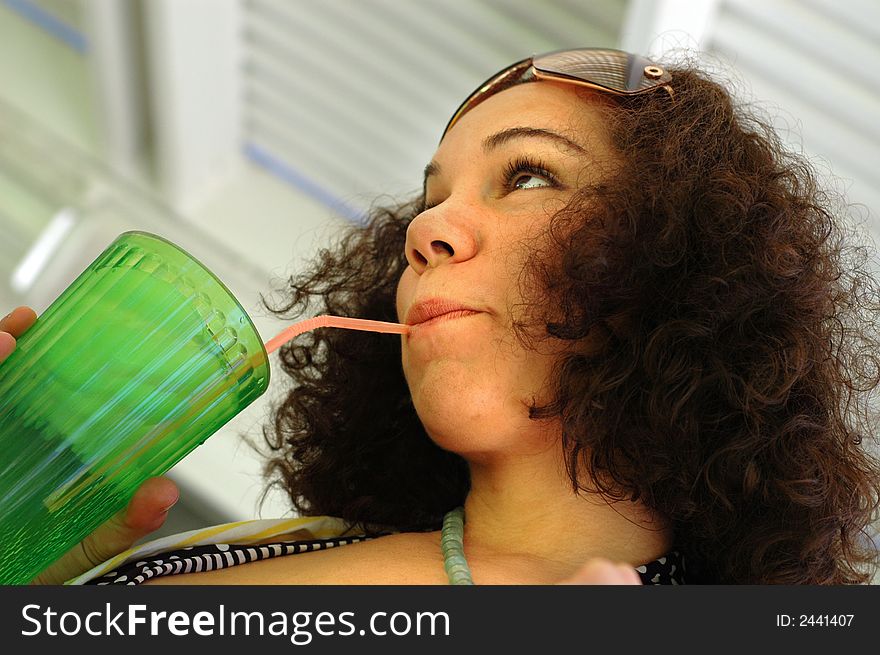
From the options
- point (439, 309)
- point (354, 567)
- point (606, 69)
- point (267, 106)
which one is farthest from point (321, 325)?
point (267, 106)

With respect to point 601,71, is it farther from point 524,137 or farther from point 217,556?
point 217,556

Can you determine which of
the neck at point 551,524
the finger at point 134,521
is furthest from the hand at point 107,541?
the neck at point 551,524

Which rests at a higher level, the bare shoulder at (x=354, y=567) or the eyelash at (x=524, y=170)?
the eyelash at (x=524, y=170)

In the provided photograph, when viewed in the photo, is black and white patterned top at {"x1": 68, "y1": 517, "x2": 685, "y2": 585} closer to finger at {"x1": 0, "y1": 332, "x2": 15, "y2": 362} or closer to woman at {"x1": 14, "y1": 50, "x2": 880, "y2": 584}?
woman at {"x1": 14, "y1": 50, "x2": 880, "y2": 584}

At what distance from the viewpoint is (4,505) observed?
919 millimetres

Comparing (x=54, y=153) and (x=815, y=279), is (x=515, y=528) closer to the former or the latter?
(x=815, y=279)

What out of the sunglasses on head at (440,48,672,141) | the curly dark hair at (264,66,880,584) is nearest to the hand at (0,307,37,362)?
the curly dark hair at (264,66,880,584)

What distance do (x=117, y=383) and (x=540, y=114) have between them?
536mm

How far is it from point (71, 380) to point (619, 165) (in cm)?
57

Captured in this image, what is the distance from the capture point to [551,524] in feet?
3.65

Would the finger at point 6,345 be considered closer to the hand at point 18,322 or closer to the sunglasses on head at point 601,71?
the hand at point 18,322

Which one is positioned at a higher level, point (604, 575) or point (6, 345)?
point (604, 575)

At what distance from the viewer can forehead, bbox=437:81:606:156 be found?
1.20 metres

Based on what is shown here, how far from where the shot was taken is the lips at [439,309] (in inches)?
43.3
